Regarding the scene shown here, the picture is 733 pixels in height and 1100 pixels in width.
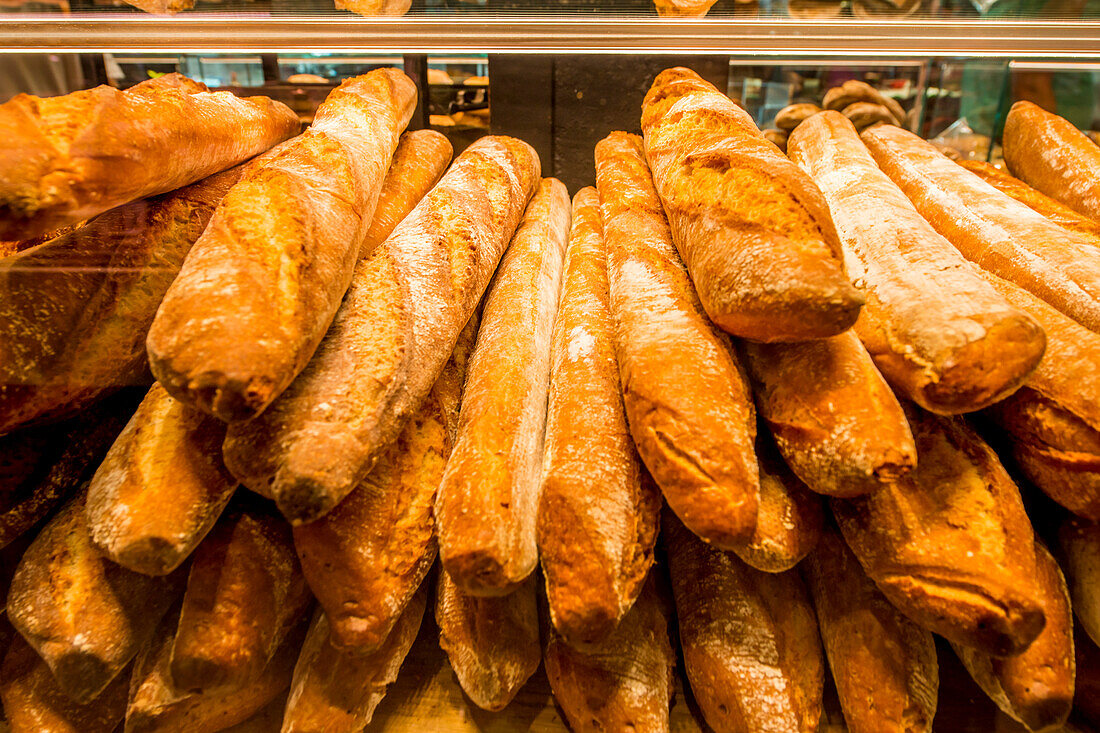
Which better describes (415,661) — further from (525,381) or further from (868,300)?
(868,300)

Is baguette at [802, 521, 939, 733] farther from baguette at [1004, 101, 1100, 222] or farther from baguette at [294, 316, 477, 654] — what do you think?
baguette at [1004, 101, 1100, 222]

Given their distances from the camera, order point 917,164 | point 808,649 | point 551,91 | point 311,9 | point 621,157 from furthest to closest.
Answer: point 551,91 → point 621,157 → point 917,164 → point 311,9 → point 808,649

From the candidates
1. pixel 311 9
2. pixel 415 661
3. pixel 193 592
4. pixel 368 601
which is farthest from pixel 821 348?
pixel 311 9

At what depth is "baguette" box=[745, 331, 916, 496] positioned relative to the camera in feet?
2.95

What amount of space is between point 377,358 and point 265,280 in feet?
0.75

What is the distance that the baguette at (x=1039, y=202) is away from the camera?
4.73 feet

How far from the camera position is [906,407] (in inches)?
43.6

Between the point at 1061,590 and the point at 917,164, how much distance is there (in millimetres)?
1204

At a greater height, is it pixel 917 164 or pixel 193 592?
pixel 917 164

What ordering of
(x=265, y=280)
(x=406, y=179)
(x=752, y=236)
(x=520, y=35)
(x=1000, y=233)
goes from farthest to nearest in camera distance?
1. (x=406, y=179)
2. (x=1000, y=233)
3. (x=520, y=35)
4. (x=752, y=236)
5. (x=265, y=280)

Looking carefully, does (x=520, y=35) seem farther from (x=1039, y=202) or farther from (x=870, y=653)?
(x=1039, y=202)

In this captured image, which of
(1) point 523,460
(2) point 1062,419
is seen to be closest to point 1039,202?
(2) point 1062,419

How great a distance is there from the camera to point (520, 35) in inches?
47.1

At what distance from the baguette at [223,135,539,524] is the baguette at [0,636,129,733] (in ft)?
2.13
